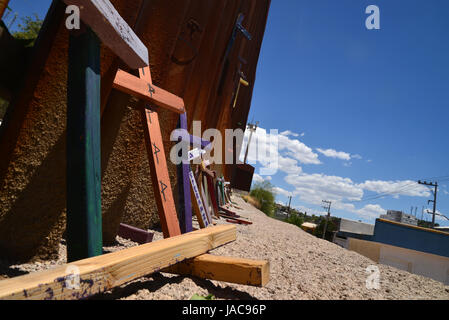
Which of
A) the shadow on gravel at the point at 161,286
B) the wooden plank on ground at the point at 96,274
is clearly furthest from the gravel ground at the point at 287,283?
the wooden plank on ground at the point at 96,274

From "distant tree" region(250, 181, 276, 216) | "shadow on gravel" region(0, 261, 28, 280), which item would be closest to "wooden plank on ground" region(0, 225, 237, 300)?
"shadow on gravel" region(0, 261, 28, 280)

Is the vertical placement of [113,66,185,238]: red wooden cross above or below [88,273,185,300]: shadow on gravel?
above

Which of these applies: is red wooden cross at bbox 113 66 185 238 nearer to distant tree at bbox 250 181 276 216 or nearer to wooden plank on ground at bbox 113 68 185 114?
wooden plank on ground at bbox 113 68 185 114

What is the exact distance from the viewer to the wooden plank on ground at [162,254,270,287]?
52.4 inches

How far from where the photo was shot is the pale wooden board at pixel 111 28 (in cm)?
100

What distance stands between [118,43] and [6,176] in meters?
0.93

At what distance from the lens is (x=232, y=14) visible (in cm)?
518

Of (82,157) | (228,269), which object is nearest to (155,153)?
(82,157)

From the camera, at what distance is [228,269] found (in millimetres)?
1395

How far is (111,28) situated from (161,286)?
1.25m

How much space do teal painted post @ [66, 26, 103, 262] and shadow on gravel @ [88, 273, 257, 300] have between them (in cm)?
29

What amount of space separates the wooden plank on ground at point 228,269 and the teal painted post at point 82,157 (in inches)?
23.4

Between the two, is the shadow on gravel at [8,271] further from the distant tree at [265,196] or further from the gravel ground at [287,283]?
the distant tree at [265,196]

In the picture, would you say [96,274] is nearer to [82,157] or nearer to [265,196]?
[82,157]
